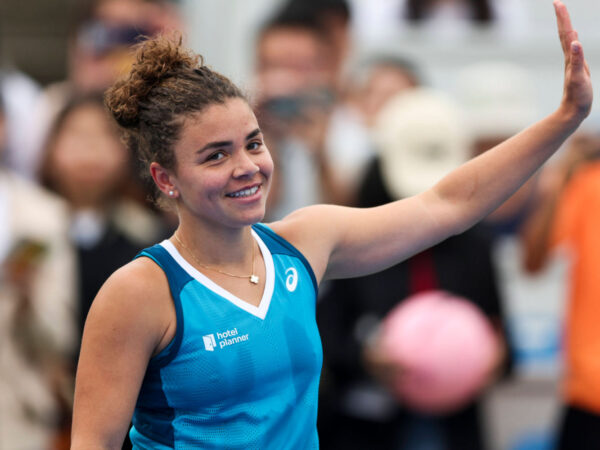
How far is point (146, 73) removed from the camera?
2428 millimetres

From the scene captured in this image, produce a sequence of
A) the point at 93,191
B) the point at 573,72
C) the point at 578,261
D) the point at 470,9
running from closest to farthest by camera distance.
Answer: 1. the point at 573,72
2. the point at 578,261
3. the point at 93,191
4. the point at 470,9

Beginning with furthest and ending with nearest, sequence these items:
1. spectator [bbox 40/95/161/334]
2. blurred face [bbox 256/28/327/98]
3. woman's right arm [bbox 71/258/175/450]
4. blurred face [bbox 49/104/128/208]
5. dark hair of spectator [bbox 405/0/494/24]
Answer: dark hair of spectator [bbox 405/0/494/24], blurred face [bbox 256/28/327/98], blurred face [bbox 49/104/128/208], spectator [bbox 40/95/161/334], woman's right arm [bbox 71/258/175/450]

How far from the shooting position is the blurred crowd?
471 centimetres

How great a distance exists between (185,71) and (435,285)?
2.67 meters

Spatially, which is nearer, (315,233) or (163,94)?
(163,94)

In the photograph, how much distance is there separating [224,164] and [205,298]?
318mm

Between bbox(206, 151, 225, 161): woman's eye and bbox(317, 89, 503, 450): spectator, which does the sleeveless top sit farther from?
bbox(317, 89, 503, 450): spectator

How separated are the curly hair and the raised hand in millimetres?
810

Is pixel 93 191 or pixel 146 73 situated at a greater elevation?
pixel 146 73

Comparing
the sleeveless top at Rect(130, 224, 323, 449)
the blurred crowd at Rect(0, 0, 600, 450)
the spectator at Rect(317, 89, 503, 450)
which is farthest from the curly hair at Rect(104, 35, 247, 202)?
the spectator at Rect(317, 89, 503, 450)

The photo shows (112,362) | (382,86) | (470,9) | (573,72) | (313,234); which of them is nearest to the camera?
(112,362)

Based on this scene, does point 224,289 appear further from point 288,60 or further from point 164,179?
point 288,60

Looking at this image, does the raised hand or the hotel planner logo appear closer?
the hotel planner logo

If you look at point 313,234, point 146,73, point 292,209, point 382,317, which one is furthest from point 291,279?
point 292,209
